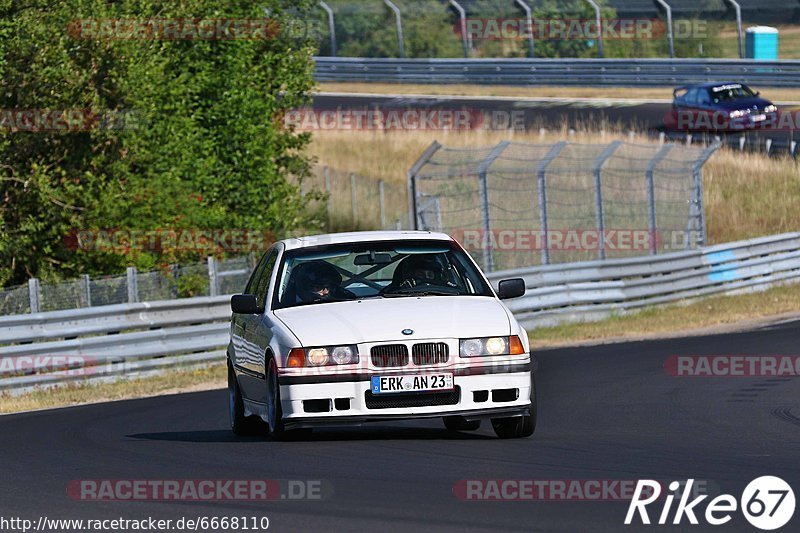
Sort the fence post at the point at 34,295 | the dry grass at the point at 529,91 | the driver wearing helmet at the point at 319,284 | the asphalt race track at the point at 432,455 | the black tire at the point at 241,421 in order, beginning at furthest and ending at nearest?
the dry grass at the point at 529,91, the fence post at the point at 34,295, the black tire at the point at 241,421, the driver wearing helmet at the point at 319,284, the asphalt race track at the point at 432,455

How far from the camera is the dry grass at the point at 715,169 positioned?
1455 inches

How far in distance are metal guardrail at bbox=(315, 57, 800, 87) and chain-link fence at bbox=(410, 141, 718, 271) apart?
885cm

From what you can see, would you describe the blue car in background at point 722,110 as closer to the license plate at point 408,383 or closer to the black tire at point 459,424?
the black tire at point 459,424

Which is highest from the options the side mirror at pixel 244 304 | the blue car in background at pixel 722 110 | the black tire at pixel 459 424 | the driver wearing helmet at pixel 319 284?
the driver wearing helmet at pixel 319 284

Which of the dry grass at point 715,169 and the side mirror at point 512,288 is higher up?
the side mirror at point 512,288

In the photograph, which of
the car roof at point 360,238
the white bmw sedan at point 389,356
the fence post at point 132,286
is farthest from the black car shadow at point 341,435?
the fence post at point 132,286

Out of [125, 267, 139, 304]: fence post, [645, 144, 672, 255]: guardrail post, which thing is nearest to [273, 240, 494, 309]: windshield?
[125, 267, 139, 304]: fence post

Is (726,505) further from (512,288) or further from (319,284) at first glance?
(319,284)

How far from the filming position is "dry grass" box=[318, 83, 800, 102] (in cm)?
4934

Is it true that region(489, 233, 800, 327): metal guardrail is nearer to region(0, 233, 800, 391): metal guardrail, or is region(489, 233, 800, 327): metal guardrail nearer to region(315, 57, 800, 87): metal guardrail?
region(0, 233, 800, 391): metal guardrail

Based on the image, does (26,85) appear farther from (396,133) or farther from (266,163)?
(396,133)

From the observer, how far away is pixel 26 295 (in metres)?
19.8

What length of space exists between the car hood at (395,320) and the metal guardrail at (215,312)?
8879 mm

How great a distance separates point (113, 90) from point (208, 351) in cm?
470
